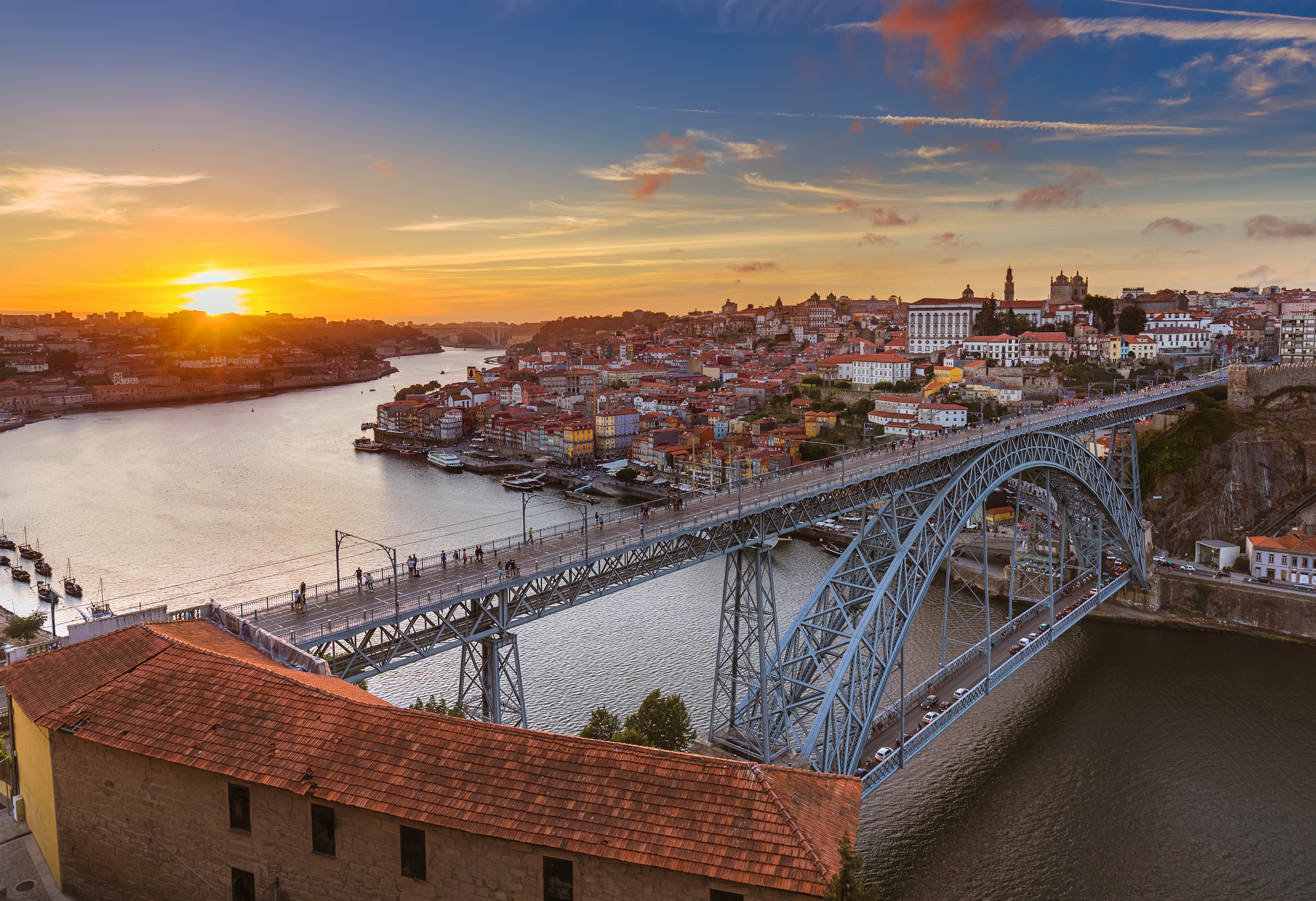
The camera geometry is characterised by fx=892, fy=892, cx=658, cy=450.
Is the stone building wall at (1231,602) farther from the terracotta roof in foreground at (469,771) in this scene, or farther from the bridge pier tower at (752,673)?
the terracotta roof in foreground at (469,771)

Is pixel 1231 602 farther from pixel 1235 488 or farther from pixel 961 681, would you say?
pixel 961 681

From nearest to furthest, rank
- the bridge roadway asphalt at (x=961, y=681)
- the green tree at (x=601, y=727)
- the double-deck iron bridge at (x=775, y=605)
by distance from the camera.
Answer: the double-deck iron bridge at (x=775, y=605) < the green tree at (x=601, y=727) < the bridge roadway asphalt at (x=961, y=681)

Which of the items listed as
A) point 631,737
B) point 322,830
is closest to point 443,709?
point 631,737

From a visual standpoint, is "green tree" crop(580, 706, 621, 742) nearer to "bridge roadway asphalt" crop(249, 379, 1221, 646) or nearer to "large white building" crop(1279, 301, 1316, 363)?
"bridge roadway asphalt" crop(249, 379, 1221, 646)

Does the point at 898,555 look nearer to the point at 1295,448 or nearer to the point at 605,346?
the point at 1295,448

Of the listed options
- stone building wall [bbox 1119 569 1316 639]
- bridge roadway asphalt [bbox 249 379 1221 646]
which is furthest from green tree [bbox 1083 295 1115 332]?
bridge roadway asphalt [bbox 249 379 1221 646]

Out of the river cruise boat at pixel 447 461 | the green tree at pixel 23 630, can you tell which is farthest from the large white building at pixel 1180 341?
the green tree at pixel 23 630
